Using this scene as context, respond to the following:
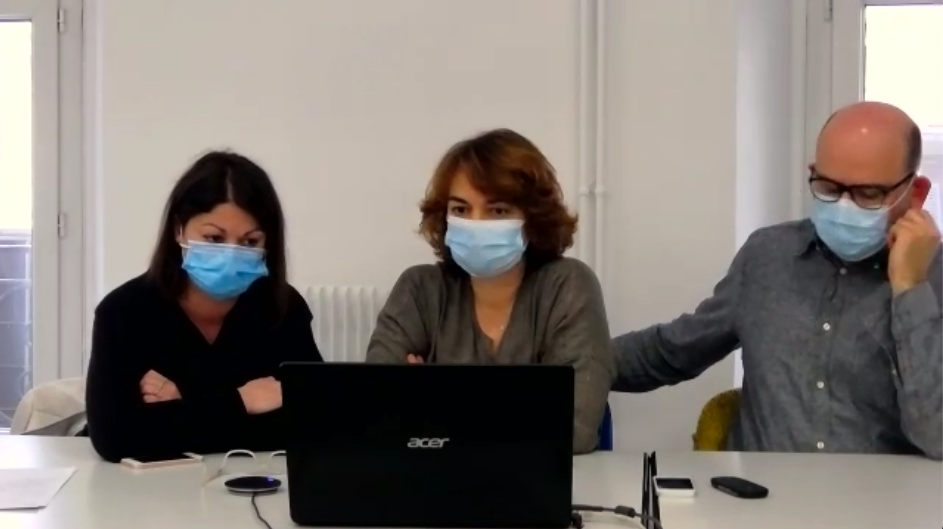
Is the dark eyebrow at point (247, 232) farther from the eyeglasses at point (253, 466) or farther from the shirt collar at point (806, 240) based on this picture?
the shirt collar at point (806, 240)

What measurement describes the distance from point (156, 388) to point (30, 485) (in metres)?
0.38

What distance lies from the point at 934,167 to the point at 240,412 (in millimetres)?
2343

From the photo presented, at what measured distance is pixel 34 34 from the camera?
3490 mm

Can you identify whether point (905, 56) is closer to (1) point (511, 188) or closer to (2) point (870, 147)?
(2) point (870, 147)

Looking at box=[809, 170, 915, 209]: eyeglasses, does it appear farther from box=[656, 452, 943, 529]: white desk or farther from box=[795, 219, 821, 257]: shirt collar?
box=[656, 452, 943, 529]: white desk

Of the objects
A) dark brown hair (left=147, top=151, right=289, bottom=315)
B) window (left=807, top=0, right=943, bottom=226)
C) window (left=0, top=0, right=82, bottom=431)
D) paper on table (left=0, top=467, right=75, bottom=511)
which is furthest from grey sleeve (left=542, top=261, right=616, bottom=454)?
window (left=0, top=0, right=82, bottom=431)

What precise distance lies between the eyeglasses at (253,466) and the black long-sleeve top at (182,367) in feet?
0.15

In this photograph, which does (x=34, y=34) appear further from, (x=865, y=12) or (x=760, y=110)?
(x=865, y=12)

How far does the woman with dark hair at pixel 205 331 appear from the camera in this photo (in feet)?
6.28

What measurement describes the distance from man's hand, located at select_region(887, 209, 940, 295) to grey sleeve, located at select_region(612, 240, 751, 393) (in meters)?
0.36

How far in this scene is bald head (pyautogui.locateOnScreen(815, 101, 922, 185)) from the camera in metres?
2.10

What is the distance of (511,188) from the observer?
2.14 meters

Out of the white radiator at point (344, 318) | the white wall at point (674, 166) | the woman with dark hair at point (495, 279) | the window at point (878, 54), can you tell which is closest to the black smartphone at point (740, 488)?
the woman with dark hair at point (495, 279)

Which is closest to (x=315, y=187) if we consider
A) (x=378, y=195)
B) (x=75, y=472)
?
(x=378, y=195)
